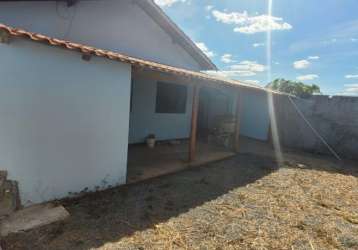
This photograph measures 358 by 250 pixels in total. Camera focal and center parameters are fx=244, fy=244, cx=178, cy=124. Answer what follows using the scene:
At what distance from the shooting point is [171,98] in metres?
9.96

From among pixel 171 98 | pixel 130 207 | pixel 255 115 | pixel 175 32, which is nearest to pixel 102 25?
pixel 175 32

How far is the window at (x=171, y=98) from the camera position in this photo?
943 centimetres

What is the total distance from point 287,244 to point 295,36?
45.1ft

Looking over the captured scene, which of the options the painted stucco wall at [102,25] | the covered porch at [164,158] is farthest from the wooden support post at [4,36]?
the covered porch at [164,158]

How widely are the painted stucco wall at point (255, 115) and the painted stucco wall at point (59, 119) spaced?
815 cm

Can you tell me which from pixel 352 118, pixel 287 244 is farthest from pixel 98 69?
pixel 352 118

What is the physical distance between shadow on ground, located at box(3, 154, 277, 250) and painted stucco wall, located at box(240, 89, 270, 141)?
18.1 ft

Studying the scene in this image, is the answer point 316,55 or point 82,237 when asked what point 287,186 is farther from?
point 316,55

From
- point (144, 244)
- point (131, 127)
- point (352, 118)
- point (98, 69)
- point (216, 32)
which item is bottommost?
point (144, 244)

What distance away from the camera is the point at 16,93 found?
3.62 metres

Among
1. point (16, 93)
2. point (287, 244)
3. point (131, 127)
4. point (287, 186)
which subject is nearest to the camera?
point (287, 244)

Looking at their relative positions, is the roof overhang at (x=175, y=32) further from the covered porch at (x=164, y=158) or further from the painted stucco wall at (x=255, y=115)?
the covered porch at (x=164, y=158)

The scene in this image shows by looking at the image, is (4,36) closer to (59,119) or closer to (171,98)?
(59,119)

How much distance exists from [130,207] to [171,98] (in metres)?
6.30
